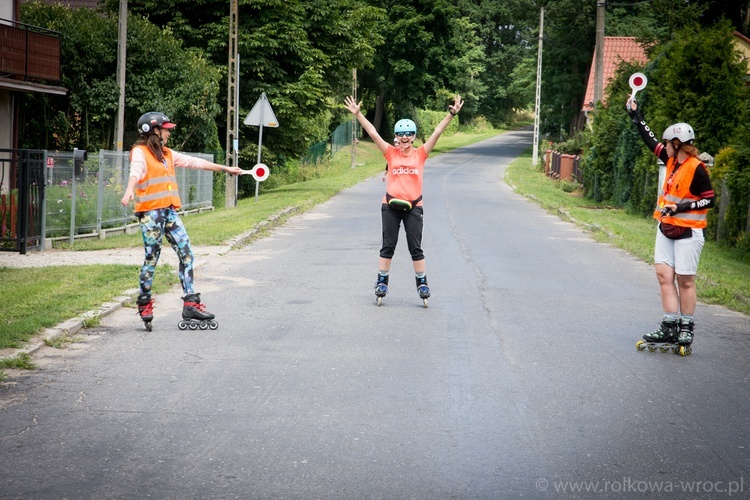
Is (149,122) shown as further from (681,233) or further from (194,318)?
(681,233)

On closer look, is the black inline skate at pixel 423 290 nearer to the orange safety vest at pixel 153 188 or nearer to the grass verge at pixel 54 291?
the orange safety vest at pixel 153 188

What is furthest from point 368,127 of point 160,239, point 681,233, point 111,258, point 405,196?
point 111,258

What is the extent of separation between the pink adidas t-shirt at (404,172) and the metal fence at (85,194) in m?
7.24

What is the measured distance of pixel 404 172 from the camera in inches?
410

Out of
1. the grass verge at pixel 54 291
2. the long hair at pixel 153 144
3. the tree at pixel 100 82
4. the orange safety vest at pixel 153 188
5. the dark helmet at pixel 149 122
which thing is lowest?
the grass verge at pixel 54 291

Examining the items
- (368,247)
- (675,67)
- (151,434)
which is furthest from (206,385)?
(675,67)

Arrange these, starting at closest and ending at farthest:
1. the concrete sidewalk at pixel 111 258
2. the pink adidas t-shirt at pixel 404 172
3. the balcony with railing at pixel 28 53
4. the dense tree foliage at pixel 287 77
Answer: the concrete sidewalk at pixel 111 258 < the pink adidas t-shirt at pixel 404 172 < the dense tree foliage at pixel 287 77 < the balcony with railing at pixel 28 53

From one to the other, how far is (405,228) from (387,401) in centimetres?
→ 429

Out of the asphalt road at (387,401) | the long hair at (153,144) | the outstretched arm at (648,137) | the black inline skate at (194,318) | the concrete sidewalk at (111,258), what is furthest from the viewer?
the concrete sidewalk at (111,258)

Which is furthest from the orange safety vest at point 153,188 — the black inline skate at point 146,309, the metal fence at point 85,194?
the metal fence at point 85,194

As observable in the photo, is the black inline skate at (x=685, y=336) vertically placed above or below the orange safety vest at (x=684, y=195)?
below

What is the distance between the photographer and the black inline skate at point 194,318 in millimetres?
8945

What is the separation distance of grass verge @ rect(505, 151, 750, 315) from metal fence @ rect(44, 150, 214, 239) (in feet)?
30.4

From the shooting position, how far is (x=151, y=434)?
5.55 meters
